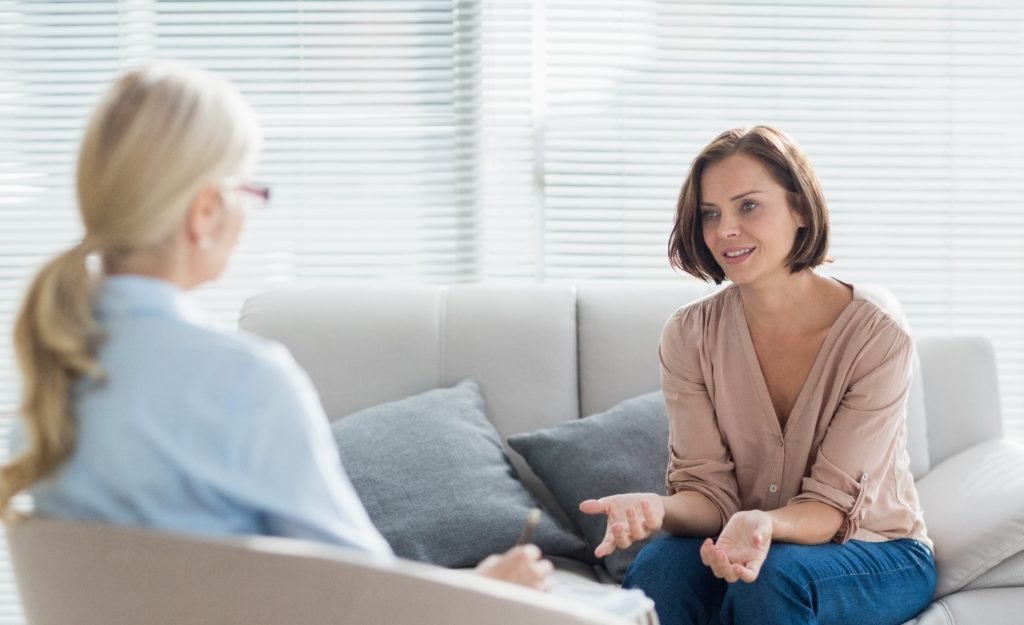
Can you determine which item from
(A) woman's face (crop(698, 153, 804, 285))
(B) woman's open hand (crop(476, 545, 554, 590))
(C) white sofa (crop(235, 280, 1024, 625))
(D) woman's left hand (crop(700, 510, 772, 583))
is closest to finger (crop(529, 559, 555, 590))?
(B) woman's open hand (crop(476, 545, 554, 590))

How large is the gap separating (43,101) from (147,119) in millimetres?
2134

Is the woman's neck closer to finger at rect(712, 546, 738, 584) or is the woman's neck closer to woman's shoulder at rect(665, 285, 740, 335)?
woman's shoulder at rect(665, 285, 740, 335)

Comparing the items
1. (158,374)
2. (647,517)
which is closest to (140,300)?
(158,374)

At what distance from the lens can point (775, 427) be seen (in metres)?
1.87

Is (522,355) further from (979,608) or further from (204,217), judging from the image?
(204,217)

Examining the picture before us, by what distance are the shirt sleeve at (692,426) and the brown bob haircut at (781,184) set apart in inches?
6.8

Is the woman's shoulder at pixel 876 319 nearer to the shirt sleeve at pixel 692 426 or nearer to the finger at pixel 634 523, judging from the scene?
the shirt sleeve at pixel 692 426

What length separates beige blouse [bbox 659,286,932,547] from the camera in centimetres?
179

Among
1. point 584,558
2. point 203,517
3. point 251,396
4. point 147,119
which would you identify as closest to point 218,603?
point 203,517

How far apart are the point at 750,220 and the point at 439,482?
0.83 metres

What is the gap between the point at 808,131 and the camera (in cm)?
287

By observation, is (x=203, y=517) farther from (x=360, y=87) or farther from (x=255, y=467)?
(x=360, y=87)

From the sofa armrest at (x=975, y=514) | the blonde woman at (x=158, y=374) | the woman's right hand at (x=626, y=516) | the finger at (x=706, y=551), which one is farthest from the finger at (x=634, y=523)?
the blonde woman at (x=158, y=374)

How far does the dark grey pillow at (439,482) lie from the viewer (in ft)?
6.85
